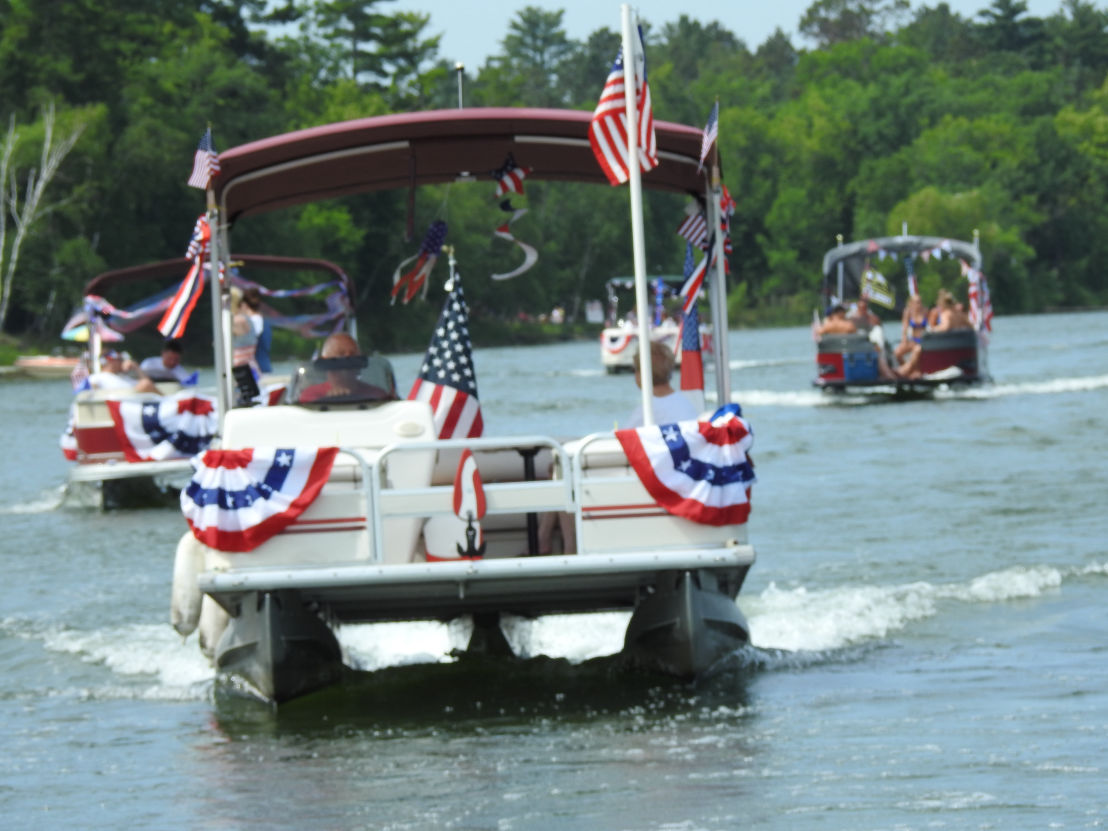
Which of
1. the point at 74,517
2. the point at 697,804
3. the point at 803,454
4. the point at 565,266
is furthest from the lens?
the point at 565,266

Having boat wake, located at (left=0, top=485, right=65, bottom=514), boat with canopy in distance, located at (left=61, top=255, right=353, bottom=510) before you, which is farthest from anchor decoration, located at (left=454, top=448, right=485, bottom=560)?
boat wake, located at (left=0, top=485, right=65, bottom=514)

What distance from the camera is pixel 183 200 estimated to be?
78312 millimetres

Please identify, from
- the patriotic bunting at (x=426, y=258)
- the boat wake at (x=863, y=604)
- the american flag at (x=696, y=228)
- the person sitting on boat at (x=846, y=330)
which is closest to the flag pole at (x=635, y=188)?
the american flag at (x=696, y=228)

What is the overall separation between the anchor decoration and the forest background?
6250 cm

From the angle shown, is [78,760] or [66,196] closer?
[78,760]

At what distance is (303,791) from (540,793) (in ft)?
3.24

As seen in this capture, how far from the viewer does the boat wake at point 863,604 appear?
11992 millimetres

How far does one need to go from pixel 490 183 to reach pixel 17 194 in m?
17.2

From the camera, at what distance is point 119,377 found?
69.0 ft

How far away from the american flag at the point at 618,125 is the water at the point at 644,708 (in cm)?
256

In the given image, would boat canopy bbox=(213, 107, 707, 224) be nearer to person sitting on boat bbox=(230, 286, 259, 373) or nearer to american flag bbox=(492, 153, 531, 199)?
american flag bbox=(492, 153, 531, 199)

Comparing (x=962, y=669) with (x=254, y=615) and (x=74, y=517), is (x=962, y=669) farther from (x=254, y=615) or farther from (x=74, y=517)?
(x=74, y=517)

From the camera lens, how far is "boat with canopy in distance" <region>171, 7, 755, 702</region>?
9.12m

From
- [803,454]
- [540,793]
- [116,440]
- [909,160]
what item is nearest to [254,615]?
[540,793]
